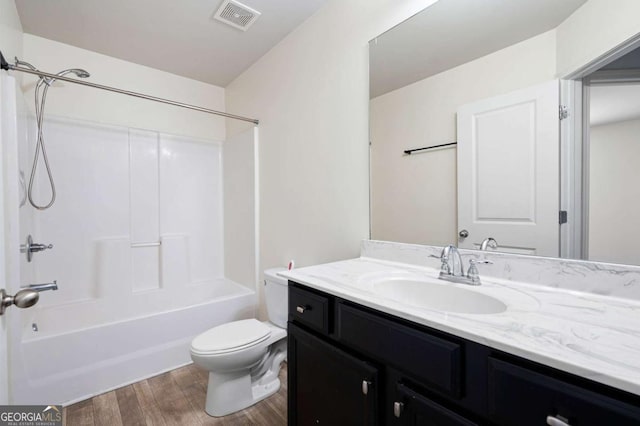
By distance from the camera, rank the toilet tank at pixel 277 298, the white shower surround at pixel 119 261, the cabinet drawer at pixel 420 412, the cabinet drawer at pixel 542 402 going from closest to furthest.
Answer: the cabinet drawer at pixel 542 402 → the cabinet drawer at pixel 420 412 → the white shower surround at pixel 119 261 → the toilet tank at pixel 277 298

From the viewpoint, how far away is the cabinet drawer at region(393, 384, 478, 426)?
676 millimetres

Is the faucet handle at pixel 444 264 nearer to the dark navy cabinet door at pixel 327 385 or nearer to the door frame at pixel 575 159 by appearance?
the door frame at pixel 575 159

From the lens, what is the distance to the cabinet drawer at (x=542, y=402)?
1.55 ft

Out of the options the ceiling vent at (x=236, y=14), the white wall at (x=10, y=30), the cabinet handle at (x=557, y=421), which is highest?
the ceiling vent at (x=236, y=14)

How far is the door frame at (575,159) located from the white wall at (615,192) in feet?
0.06

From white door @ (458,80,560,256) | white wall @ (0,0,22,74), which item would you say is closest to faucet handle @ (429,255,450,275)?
white door @ (458,80,560,256)

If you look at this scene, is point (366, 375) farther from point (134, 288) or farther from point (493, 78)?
point (134, 288)

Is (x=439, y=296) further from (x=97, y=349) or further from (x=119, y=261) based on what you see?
(x=119, y=261)

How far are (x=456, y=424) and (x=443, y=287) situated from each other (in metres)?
0.48

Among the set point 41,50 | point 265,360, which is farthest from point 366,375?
point 41,50

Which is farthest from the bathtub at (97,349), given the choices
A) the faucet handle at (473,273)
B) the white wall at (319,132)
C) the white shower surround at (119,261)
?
the faucet handle at (473,273)

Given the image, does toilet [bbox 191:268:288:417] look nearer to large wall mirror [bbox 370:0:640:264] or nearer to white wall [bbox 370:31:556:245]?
white wall [bbox 370:31:556:245]

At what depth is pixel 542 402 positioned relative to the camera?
1.78 feet

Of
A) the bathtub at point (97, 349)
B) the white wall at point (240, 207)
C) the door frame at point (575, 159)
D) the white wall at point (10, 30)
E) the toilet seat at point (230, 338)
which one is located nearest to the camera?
the door frame at point (575, 159)
